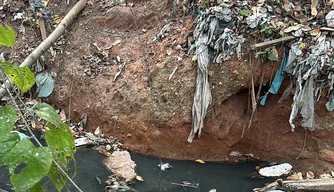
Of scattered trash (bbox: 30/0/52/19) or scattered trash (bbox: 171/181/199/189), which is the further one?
scattered trash (bbox: 30/0/52/19)

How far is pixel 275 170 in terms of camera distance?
388 cm

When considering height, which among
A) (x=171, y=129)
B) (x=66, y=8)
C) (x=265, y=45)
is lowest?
(x=171, y=129)

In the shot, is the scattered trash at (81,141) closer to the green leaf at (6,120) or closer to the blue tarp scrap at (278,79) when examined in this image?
the blue tarp scrap at (278,79)

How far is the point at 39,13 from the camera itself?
4.72 meters

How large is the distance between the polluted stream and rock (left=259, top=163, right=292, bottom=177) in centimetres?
8

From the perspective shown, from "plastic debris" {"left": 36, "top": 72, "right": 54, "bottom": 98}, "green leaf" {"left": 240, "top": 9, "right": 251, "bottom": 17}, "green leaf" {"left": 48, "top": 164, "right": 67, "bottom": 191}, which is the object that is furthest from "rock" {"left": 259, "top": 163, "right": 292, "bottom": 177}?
"green leaf" {"left": 48, "top": 164, "right": 67, "bottom": 191}

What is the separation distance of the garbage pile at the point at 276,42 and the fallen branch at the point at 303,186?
0.52 metres

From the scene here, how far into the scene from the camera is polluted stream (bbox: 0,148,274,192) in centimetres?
362

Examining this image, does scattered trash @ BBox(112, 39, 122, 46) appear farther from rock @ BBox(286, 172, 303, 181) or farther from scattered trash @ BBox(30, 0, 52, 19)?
rock @ BBox(286, 172, 303, 181)

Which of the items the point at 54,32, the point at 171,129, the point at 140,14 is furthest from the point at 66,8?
the point at 171,129

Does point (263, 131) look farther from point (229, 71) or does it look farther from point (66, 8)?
point (66, 8)

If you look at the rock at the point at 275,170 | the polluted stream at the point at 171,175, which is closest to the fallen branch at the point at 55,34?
the polluted stream at the point at 171,175

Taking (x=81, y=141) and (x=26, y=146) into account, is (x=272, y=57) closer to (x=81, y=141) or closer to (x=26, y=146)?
(x=81, y=141)

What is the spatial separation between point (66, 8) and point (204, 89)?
1.98 metres
